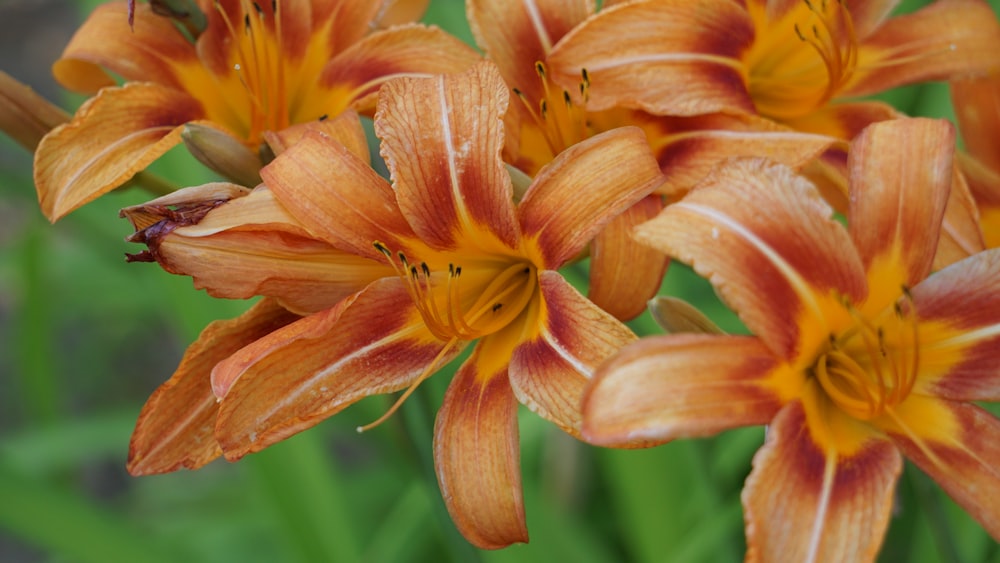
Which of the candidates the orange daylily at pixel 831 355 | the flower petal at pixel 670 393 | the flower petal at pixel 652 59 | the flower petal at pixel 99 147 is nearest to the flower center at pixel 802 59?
the flower petal at pixel 652 59

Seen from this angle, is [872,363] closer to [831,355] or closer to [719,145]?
[831,355]

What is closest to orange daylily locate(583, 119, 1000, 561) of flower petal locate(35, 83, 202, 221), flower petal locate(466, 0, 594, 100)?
flower petal locate(466, 0, 594, 100)

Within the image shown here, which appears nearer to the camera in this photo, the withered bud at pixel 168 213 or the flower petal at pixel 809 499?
the flower petal at pixel 809 499

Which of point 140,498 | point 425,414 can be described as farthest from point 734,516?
point 140,498

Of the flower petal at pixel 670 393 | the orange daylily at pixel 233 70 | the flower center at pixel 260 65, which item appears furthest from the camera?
the flower center at pixel 260 65

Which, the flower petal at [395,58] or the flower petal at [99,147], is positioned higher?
the flower petal at [395,58]

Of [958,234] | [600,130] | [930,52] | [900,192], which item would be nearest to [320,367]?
[600,130]

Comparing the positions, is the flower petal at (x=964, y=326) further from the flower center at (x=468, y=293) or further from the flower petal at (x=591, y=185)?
the flower center at (x=468, y=293)
